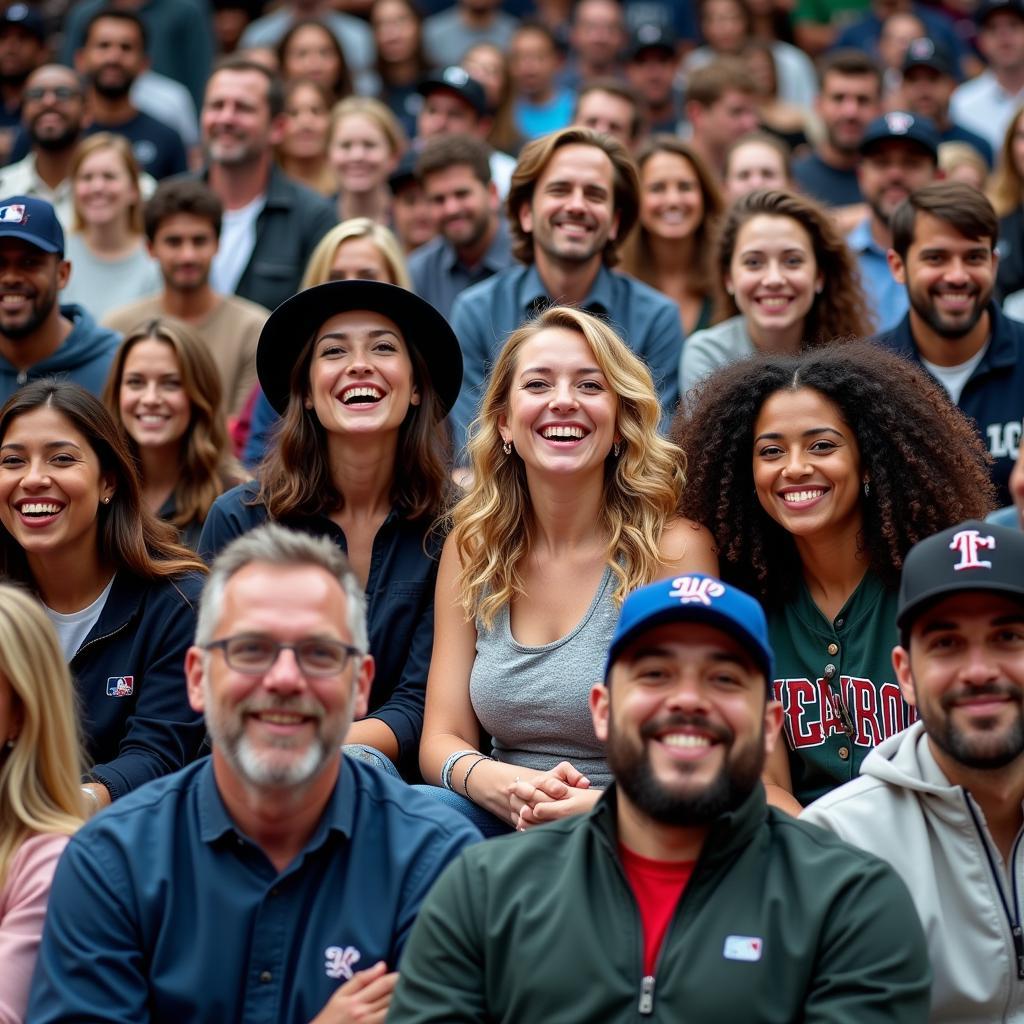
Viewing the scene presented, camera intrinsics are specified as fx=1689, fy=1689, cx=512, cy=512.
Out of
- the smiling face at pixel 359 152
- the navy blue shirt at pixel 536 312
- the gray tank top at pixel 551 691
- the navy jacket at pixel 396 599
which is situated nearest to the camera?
the gray tank top at pixel 551 691

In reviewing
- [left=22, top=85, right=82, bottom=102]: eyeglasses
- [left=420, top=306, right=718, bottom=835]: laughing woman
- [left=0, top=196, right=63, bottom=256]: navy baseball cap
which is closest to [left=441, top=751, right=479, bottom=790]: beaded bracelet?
[left=420, top=306, right=718, bottom=835]: laughing woman

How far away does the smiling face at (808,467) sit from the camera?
4520mm

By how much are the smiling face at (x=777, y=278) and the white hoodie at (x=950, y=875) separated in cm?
297

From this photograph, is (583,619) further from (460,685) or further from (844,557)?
(844,557)

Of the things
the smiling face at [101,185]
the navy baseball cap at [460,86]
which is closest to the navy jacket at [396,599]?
the smiling face at [101,185]

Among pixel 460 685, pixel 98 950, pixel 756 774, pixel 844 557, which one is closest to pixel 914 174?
pixel 844 557

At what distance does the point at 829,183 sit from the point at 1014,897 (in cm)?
627

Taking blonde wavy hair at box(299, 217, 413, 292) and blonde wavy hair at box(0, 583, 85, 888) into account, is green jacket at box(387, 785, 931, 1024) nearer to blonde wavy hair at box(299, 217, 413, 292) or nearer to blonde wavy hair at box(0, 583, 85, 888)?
blonde wavy hair at box(0, 583, 85, 888)

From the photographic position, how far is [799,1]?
1261cm

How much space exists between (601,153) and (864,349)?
2.12 metres

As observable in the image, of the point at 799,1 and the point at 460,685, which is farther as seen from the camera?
the point at 799,1

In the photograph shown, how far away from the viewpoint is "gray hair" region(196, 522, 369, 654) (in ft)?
11.4

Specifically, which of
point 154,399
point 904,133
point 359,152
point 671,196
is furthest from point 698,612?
point 359,152

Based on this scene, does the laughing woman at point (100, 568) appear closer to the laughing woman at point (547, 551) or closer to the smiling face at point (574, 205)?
the laughing woman at point (547, 551)
